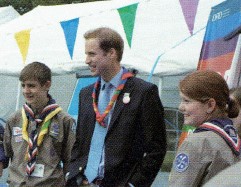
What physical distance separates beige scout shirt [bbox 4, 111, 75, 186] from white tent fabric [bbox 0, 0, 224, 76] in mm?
3892

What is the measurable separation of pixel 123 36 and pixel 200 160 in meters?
6.60

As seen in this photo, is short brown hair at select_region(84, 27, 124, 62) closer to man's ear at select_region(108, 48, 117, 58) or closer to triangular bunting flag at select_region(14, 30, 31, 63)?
man's ear at select_region(108, 48, 117, 58)

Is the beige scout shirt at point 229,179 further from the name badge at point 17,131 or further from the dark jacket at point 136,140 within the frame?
the name badge at point 17,131

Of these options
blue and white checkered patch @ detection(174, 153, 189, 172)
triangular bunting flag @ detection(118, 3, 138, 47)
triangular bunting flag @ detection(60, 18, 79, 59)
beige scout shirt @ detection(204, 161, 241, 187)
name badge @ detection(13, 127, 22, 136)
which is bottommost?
triangular bunting flag @ detection(60, 18, 79, 59)

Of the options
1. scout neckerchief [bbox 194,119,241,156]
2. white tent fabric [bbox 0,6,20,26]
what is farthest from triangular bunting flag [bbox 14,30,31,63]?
scout neckerchief [bbox 194,119,241,156]

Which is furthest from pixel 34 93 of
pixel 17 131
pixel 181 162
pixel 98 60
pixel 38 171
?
pixel 181 162

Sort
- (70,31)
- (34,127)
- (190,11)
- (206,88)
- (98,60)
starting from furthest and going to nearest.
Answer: (70,31)
(190,11)
(34,127)
(98,60)
(206,88)

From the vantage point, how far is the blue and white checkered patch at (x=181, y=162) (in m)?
3.32

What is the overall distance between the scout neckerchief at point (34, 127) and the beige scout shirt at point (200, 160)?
182 cm

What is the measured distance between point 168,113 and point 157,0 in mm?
1437

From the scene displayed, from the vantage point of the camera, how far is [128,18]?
32.9ft

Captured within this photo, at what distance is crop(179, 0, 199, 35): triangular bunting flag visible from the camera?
955cm

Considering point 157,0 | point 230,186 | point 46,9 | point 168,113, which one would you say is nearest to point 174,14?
point 157,0

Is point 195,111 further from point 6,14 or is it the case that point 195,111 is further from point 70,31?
point 6,14
